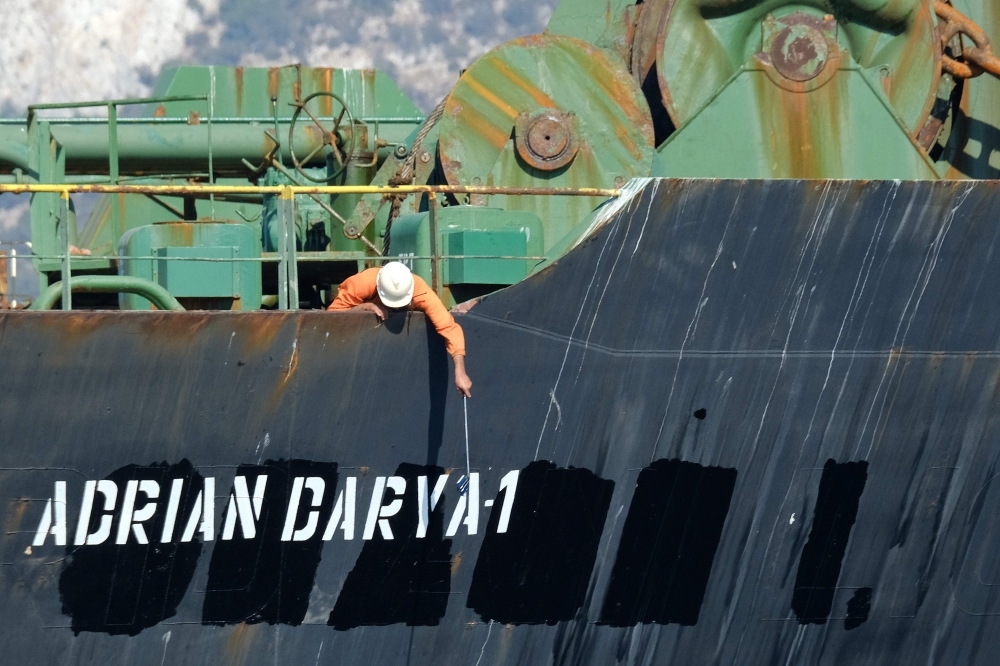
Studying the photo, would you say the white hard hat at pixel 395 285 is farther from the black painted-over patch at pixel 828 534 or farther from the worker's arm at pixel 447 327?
the black painted-over patch at pixel 828 534

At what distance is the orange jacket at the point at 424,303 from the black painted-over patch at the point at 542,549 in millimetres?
798

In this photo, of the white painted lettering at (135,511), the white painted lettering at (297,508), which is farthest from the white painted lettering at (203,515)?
the white painted lettering at (297,508)

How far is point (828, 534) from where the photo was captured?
20.4 ft

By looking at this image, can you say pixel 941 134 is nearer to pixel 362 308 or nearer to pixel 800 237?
pixel 800 237

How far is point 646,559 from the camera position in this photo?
6074mm

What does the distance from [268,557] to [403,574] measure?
68cm

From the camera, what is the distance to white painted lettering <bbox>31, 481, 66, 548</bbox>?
5.61 metres

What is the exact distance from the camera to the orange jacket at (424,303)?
5.62 meters

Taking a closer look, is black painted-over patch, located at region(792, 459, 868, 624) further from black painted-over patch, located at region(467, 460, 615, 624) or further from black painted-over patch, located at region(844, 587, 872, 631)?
black painted-over patch, located at region(467, 460, 615, 624)

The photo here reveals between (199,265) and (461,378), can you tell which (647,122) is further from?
(199,265)

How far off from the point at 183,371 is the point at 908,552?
154 inches

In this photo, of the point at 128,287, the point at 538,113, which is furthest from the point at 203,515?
the point at 538,113

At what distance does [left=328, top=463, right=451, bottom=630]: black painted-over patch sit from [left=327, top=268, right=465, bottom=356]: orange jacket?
685 mm

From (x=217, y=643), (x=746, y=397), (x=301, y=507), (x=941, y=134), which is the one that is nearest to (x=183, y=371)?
(x=301, y=507)
